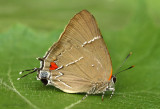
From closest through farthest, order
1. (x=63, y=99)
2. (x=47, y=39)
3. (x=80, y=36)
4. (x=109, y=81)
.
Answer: (x=63, y=99) < (x=80, y=36) < (x=109, y=81) < (x=47, y=39)

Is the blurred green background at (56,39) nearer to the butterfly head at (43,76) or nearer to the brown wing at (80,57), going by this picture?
the butterfly head at (43,76)

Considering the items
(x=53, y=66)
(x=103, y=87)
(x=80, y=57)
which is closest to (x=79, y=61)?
(x=80, y=57)

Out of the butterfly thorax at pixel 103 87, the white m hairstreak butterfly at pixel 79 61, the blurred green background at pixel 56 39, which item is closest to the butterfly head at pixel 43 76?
the white m hairstreak butterfly at pixel 79 61

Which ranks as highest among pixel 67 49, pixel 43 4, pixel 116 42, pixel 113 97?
pixel 43 4

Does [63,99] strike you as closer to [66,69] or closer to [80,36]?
[66,69]

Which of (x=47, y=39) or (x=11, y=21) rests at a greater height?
(x=11, y=21)

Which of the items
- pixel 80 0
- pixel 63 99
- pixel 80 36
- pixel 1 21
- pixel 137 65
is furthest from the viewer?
pixel 80 0

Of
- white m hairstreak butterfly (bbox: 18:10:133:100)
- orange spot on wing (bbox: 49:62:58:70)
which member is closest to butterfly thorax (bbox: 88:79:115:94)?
white m hairstreak butterfly (bbox: 18:10:133:100)

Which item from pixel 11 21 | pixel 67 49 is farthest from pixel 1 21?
pixel 67 49

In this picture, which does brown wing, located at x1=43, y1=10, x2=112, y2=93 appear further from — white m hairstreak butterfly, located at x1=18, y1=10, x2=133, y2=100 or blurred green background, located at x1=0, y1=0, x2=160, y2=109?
blurred green background, located at x1=0, y1=0, x2=160, y2=109
